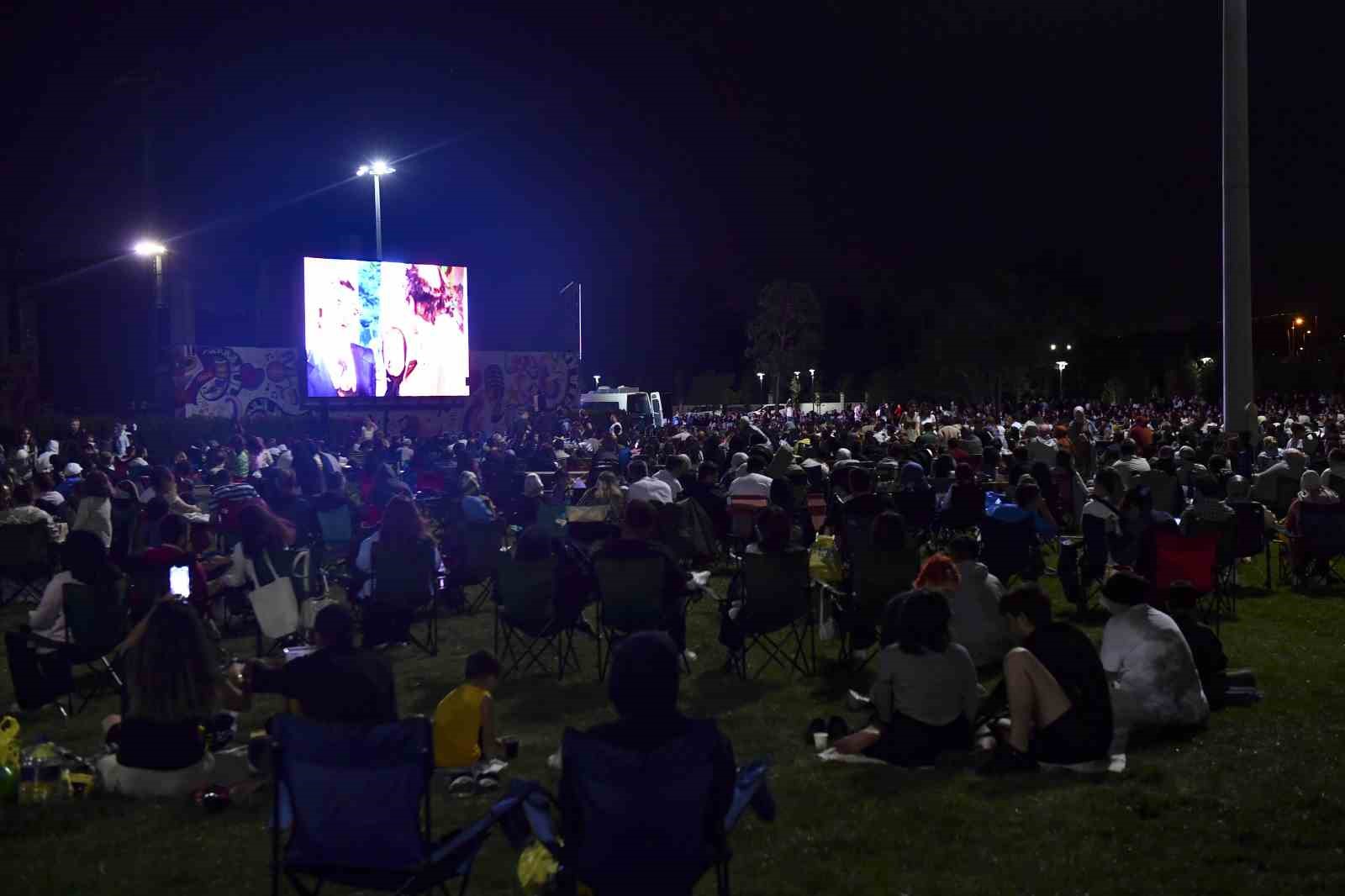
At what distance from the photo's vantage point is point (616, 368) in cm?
9394

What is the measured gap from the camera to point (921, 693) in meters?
6.63

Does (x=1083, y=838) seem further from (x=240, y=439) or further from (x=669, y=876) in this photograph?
(x=240, y=439)

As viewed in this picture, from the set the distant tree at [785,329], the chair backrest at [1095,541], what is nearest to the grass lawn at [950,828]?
the chair backrest at [1095,541]

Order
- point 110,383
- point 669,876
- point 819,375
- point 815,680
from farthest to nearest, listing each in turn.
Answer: point 819,375 < point 110,383 < point 815,680 < point 669,876

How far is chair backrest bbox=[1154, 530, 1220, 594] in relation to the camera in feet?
32.8

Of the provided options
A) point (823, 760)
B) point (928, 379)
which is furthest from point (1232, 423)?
point (928, 379)

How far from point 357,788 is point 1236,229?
926 inches

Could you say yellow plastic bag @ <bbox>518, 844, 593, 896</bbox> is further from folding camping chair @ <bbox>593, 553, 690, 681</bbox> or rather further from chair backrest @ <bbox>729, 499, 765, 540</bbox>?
chair backrest @ <bbox>729, 499, 765, 540</bbox>

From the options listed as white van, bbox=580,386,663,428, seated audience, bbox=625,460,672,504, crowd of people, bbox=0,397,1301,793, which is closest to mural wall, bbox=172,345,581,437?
white van, bbox=580,386,663,428

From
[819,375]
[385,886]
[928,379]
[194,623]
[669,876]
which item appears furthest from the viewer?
[819,375]

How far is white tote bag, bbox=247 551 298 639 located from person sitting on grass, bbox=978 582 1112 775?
19.0 feet

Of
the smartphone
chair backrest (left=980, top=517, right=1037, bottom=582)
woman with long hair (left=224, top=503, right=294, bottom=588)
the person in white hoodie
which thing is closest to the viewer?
the person in white hoodie

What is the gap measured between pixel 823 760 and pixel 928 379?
6906 cm

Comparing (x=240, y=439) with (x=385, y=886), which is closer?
(x=385, y=886)
